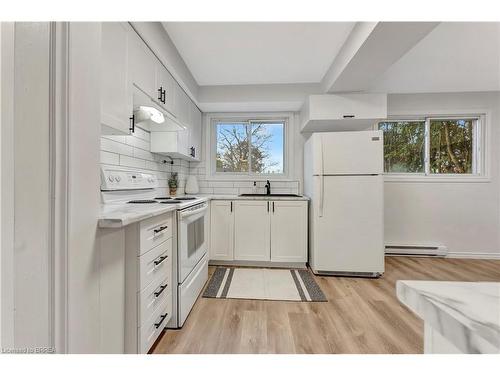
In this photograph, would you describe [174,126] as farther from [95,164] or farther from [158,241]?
[95,164]

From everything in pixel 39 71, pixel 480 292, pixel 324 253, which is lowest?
pixel 324 253

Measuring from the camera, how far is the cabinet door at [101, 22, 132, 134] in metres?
1.21

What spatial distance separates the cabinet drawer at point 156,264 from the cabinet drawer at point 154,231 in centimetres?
4

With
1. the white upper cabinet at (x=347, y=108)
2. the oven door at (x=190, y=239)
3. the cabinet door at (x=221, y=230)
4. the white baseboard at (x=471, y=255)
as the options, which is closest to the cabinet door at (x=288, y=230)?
the cabinet door at (x=221, y=230)

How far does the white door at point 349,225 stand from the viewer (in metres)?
2.54

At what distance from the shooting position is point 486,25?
1.86 m

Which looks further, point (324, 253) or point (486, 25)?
point (324, 253)

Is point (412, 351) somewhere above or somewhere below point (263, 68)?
below

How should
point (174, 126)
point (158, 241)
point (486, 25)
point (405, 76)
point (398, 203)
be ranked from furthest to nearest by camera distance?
point (398, 203), point (405, 76), point (174, 126), point (486, 25), point (158, 241)

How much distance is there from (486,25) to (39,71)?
3.06 meters

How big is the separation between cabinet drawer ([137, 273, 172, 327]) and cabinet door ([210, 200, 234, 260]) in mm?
1342

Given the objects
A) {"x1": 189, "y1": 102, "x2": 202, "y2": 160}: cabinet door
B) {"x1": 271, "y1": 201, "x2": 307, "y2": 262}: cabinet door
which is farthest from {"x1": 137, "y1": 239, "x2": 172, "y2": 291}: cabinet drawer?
{"x1": 189, "y1": 102, "x2": 202, "y2": 160}: cabinet door

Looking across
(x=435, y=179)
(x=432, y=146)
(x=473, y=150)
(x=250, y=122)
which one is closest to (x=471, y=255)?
(x=435, y=179)
